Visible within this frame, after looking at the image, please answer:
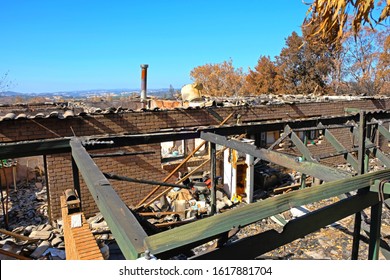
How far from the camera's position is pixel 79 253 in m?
1.86

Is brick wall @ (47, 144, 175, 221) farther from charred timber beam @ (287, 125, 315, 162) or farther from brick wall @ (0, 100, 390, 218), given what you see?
charred timber beam @ (287, 125, 315, 162)

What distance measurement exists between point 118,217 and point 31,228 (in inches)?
310

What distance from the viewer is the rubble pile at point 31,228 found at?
596 cm

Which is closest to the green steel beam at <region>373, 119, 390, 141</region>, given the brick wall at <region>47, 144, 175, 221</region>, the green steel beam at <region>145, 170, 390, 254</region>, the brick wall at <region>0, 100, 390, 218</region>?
the green steel beam at <region>145, 170, 390, 254</region>

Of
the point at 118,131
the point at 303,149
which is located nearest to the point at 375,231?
the point at 303,149

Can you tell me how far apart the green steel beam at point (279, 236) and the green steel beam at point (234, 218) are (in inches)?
4.0

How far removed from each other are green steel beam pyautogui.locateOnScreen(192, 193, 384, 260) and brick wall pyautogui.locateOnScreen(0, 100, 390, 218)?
205 inches

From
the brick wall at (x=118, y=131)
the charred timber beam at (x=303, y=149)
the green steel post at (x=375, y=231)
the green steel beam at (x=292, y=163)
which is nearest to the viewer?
the green steel post at (x=375, y=231)

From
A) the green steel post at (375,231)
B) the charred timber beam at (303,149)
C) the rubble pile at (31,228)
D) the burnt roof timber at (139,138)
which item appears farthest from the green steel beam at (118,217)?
the rubble pile at (31,228)

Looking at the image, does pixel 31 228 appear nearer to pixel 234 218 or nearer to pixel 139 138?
pixel 139 138

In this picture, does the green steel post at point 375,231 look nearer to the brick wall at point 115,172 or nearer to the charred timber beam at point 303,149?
the charred timber beam at point 303,149

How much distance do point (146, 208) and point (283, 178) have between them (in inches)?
231

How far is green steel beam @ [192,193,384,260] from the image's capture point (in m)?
1.46

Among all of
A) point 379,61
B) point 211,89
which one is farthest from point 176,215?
point 211,89
